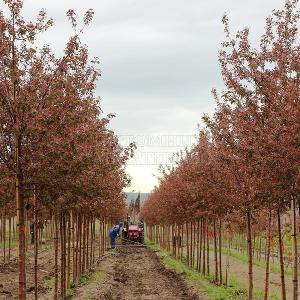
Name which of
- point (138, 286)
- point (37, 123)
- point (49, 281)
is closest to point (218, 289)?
point (138, 286)

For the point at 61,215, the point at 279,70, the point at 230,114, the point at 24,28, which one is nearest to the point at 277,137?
the point at 279,70

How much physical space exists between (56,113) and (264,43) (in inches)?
180

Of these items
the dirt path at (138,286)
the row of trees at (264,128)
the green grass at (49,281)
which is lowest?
the dirt path at (138,286)

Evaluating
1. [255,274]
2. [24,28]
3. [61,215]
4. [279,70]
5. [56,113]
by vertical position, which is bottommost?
[255,274]

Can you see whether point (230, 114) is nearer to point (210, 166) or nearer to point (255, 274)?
point (210, 166)

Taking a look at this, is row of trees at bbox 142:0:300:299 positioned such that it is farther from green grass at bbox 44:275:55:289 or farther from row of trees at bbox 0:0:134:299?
green grass at bbox 44:275:55:289

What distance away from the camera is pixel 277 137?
858 cm

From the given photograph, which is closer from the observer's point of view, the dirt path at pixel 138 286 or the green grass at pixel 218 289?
the green grass at pixel 218 289

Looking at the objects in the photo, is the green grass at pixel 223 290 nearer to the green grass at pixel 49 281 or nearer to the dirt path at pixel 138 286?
the dirt path at pixel 138 286

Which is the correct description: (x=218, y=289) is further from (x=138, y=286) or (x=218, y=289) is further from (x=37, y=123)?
(x=37, y=123)

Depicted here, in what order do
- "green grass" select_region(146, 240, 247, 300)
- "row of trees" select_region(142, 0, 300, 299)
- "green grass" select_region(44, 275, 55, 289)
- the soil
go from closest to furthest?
"row of trees" select_region(142, 0, 300, 299), "green grass" select_region(146, 240, 247, 300), the soil, "green grass" select_region(44, 275, 55, 289)

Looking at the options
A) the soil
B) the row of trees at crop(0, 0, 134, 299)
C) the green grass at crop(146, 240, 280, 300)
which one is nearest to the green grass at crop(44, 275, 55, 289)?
the soil

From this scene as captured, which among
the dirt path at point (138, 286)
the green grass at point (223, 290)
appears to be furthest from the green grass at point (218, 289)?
the dirt path at point (138, 286)

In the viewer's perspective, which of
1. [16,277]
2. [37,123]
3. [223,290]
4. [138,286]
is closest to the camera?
[37,123]
